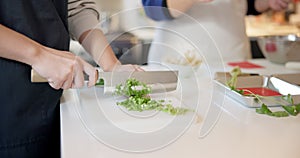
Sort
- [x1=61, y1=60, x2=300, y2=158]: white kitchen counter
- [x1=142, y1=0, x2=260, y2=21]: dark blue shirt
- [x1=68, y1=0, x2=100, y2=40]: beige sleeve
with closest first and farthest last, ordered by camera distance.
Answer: [x1=61, y1=60, x2=300, y2=158]: white kitchen counter, [x1=68, y1=0, x2=100, y2=40]: beige sleeve, [x1=142, y1=0, x2=260, y2=21]: dark blue shirt

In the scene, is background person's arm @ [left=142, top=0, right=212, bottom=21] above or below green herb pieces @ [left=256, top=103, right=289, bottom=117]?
above

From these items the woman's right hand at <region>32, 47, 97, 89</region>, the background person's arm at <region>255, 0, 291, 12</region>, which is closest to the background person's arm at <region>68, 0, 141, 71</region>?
the woman's right hand at <region>32, 47, 97, 89</region>

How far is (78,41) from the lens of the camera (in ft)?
2.56

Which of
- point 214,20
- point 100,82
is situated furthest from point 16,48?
point 214,20

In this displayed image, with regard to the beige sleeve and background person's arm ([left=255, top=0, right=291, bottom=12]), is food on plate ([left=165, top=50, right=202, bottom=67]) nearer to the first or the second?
the beige sleeve

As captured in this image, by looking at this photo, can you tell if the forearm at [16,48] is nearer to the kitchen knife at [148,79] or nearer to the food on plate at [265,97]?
the kitchen knife at [148,79]

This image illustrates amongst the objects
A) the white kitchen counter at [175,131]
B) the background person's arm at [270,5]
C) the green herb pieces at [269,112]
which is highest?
the background person's arm at [270,5]

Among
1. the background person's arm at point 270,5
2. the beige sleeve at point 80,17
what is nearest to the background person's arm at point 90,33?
the beige sleeve at point 80,17

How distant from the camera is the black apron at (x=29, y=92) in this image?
55cm

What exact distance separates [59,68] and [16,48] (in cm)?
6

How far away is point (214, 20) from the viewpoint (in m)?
1.24

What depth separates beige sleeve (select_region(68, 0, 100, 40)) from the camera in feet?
2.47

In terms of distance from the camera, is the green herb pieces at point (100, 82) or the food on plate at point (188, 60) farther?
the food on plate at point (188, 60)

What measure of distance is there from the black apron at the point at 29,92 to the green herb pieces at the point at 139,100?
0.12 metres
